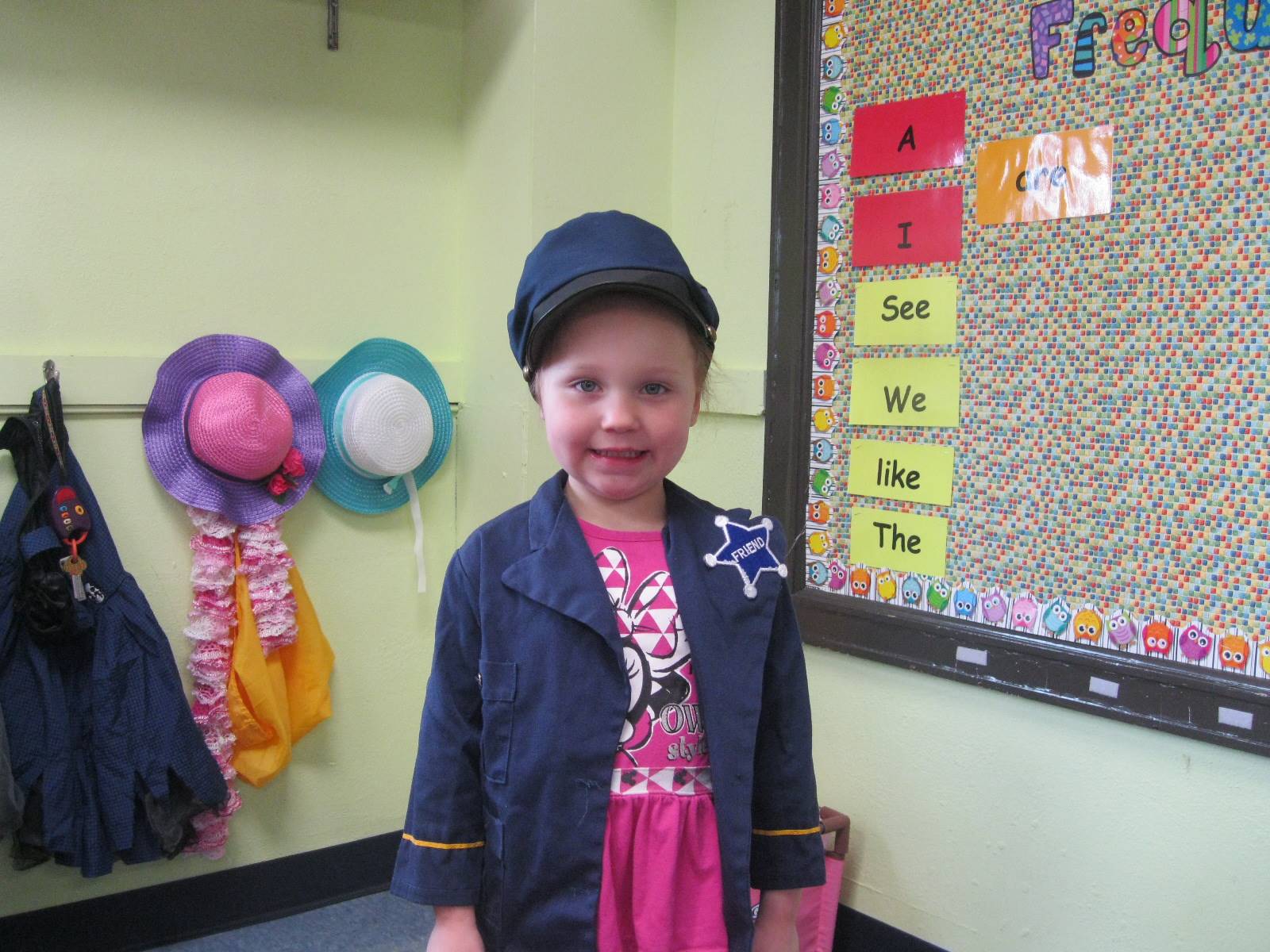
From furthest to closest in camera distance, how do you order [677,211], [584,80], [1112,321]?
[677,211], [584,80], [1112,321]

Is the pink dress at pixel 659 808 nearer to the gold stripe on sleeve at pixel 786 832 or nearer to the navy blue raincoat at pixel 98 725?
the gold stripe on sleeve at pixel 786 832

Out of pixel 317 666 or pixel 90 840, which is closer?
pixel 90 840

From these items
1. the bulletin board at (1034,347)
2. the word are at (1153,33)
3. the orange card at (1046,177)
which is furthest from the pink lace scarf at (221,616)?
the word are at (1153,33)

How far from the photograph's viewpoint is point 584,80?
1997 millimetres

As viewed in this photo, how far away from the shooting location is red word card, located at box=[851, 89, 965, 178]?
5.31 feet

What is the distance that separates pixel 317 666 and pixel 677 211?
118 cm

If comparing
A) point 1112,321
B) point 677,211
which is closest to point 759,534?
point 1112,321

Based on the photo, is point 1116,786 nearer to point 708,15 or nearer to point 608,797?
point 608,797

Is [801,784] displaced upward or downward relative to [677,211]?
downward

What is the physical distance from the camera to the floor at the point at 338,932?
6.45 ft

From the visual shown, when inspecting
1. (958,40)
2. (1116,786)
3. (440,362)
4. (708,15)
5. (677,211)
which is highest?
(708,15)

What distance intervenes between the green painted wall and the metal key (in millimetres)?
162

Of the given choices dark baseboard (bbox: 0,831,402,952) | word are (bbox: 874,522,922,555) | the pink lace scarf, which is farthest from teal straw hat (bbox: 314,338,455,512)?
word are (bbox: 874,522,922,555)

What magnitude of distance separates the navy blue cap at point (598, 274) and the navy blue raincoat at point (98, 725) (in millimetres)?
1135
